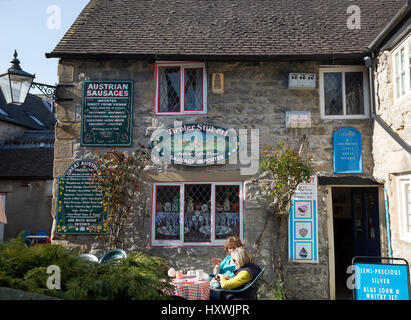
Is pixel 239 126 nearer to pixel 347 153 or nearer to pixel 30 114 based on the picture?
pixel 347 153

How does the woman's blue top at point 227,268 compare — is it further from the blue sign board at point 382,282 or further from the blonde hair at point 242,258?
the blue sign board at point 382,282

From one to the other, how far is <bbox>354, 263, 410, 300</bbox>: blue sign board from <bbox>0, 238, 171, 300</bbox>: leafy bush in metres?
3.28

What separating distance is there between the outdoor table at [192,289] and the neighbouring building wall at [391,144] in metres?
3.57

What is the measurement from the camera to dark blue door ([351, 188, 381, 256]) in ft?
24.2

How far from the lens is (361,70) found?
7496 millimetres

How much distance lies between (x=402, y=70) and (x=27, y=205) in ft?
40.1

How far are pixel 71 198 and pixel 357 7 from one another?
8.12 m

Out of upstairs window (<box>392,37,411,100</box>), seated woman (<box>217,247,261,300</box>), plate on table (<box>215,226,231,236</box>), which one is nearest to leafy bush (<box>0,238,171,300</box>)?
seated woman (<box>217,247,261,300</box>)

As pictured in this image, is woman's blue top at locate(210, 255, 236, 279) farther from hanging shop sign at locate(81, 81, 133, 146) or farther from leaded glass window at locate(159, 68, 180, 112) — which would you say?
leaded glass window at locate(159, 68, 180, 112)

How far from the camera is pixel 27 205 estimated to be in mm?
12609

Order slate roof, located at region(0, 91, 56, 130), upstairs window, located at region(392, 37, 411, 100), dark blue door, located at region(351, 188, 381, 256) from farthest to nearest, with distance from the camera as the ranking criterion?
slate roof, located at region(0, 91, 56, 130), dark blue door, located at region(351, 188, 381, 256), upstairs window, located at region(392, 37, 411, 100)

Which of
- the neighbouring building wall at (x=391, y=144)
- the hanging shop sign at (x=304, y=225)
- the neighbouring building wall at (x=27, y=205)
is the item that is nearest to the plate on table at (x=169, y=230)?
the hanging shop sign at (x=304, y=225)

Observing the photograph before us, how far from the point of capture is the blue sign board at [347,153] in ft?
23.4

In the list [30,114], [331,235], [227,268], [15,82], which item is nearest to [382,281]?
[331,235]
